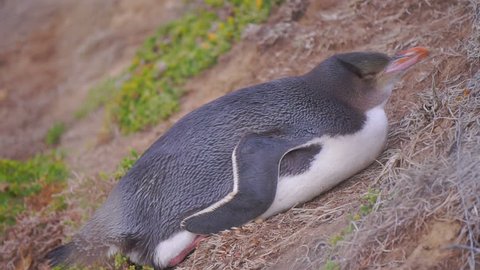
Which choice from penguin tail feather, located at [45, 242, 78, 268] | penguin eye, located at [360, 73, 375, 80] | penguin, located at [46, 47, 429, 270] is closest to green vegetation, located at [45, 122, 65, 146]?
penguin tail feather, located at [45, 242, 78, 268]

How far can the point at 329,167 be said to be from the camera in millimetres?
3727

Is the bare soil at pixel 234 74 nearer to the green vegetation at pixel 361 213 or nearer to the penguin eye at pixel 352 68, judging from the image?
the green vegetation at pixel 361 213

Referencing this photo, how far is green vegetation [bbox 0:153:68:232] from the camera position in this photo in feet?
18.3

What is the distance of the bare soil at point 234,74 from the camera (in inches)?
141

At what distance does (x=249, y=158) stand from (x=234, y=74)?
2.55m

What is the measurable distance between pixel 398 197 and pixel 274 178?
2.36 ft

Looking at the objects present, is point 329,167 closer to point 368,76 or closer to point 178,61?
point 368,76

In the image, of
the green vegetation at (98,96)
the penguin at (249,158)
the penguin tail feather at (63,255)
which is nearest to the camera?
the penguin at (249,158)

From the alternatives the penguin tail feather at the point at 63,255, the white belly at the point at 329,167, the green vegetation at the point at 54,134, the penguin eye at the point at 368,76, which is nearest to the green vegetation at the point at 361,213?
the white belly at the point at 329,167

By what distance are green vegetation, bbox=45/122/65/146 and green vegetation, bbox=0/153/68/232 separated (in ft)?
2.45

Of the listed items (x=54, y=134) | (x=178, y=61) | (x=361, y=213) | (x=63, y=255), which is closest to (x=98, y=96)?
(x=54, y=134)

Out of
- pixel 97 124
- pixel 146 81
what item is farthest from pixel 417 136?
pixel 97 124

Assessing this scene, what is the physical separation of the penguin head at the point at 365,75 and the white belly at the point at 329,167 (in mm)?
194

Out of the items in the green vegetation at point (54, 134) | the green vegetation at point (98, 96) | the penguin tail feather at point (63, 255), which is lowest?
the green vegetation at point (54, 134)
